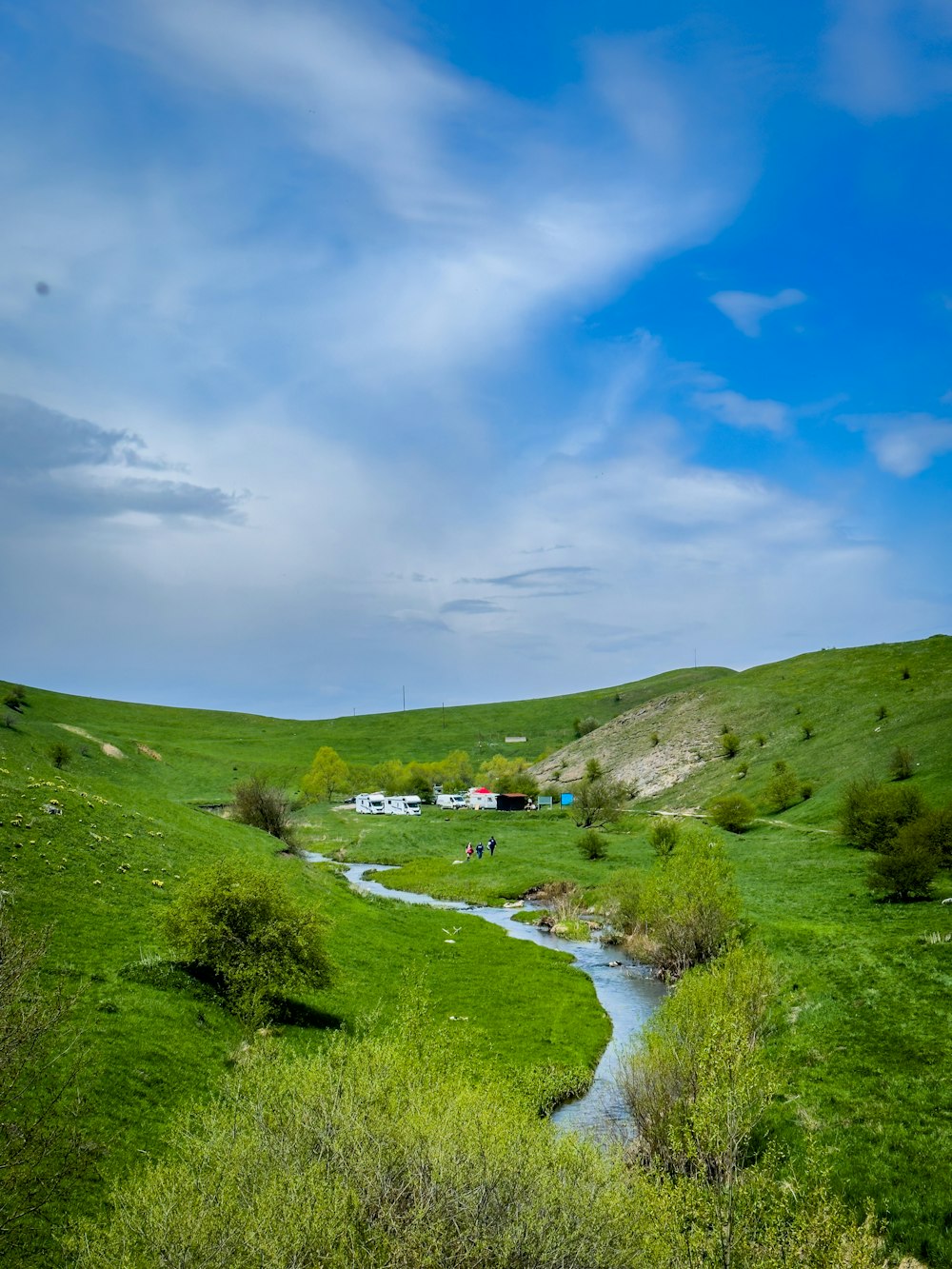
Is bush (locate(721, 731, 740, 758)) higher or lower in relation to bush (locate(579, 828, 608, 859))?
higher

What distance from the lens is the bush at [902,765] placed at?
80.8 m

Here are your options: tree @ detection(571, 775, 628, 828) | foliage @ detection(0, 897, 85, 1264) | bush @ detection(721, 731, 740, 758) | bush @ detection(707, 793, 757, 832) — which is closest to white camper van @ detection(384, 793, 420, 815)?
tree @ detection(571, 775, 628, 828)

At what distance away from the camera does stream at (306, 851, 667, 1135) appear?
26656 mm

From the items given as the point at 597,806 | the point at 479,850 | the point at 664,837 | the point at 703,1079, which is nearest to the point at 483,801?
the point at 597,806

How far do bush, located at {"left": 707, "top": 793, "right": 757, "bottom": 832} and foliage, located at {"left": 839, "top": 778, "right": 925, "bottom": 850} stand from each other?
20.0 meters

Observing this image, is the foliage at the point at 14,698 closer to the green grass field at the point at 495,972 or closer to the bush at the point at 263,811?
the bush at the point at 263,811

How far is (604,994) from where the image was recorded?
140ft

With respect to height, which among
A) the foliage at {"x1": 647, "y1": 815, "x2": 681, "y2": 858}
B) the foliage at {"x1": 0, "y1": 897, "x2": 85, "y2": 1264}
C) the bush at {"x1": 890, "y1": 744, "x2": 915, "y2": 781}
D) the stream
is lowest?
the stream

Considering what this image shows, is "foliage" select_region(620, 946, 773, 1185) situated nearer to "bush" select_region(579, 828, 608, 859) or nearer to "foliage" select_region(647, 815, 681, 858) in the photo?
"foliage" select_region(647, 815, 681, 858)

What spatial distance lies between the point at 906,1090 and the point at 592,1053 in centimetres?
1229

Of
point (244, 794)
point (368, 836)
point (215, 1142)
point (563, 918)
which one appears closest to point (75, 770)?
point (244, 794)

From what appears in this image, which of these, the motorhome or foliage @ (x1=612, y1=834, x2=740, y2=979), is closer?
foliage @ (x1=612, y1=834, x2=740, y2=979)

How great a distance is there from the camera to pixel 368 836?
109750mm

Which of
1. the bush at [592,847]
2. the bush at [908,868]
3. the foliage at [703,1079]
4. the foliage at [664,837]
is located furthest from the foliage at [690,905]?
the bush at [592,847]
